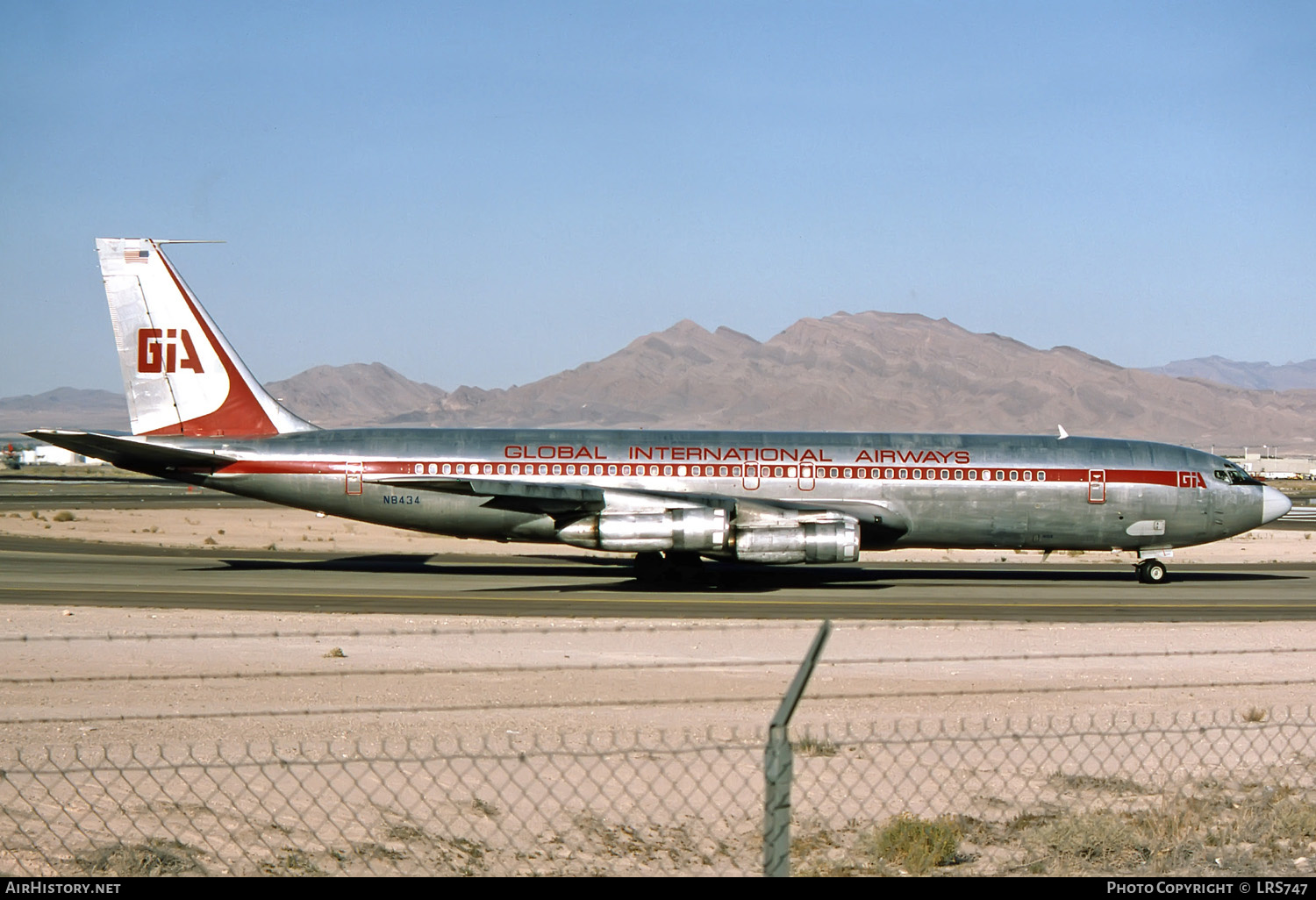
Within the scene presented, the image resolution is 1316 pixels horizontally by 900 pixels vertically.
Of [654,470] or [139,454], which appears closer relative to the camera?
[139,454]

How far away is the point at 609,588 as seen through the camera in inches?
1247

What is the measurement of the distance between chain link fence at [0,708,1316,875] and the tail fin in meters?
A: 24.4

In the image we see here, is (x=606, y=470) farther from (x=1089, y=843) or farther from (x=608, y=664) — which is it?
(x=1089, y=843)

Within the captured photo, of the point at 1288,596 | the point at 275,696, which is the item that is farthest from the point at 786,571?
the point at 275,696

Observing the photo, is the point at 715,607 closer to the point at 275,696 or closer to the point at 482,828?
the point at 275,696

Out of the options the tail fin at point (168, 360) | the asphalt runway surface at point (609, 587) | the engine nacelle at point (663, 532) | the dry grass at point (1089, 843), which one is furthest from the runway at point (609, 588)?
the dry grass at point (1089, 843)

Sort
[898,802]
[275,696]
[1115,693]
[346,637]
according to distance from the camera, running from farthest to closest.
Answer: [346,637] → [1115,693] → [275,696] → [898,802]

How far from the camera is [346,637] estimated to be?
20.4 meters

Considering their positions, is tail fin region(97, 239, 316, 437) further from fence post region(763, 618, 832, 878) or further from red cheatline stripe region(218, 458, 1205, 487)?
fence post region(763, 618, 832, 878)

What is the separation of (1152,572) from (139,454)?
91.6ft

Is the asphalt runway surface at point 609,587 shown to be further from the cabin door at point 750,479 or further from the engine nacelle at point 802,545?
the cabin door at point 750,479

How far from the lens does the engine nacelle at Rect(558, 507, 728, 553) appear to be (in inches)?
1212

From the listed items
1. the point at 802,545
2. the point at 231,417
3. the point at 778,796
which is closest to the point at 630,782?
the point at 778,796
